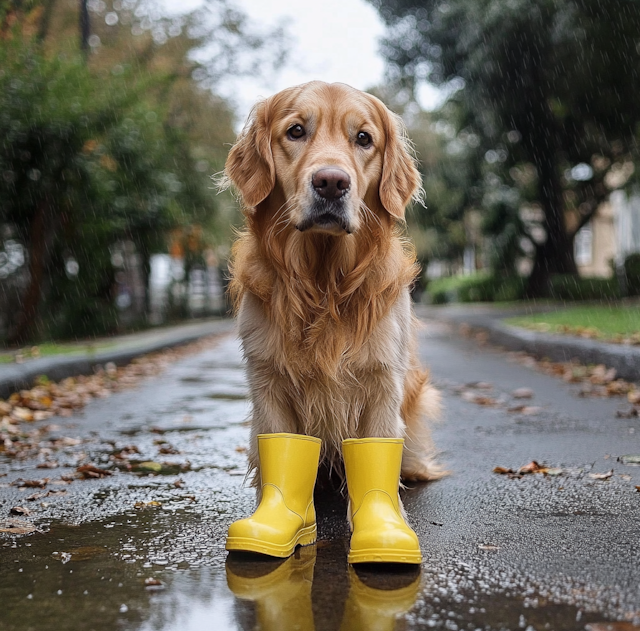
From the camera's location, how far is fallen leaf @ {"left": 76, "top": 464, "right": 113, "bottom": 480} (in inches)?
157

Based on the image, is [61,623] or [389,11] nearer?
[61,623]

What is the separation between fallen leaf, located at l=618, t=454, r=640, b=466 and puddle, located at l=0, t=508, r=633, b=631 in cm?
202

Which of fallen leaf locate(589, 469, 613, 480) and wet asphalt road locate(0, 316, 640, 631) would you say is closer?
wet asphalt road locate(0, 316, 640, 631)

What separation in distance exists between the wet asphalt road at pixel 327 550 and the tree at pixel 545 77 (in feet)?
37.1

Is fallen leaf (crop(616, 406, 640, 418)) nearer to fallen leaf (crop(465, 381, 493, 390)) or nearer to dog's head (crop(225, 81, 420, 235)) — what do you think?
fallen leaf (crop(465, 381, 493, 390))

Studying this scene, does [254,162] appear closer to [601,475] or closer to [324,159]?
[324,159]

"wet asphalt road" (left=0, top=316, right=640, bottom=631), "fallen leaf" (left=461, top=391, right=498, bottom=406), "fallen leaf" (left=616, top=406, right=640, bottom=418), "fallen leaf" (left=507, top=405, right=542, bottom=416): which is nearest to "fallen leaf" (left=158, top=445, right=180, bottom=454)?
"wet asphalt road" (left=0, top=316, right=640, bottom=631)

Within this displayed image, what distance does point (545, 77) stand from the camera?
16.8m

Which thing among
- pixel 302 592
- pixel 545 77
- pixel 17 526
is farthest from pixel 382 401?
pixel 545 77

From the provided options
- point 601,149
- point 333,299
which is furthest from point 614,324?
point 601,149

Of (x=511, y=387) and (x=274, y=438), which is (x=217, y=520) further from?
(x=511, y=387)

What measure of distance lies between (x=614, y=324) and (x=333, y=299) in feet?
30.8

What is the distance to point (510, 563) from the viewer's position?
2.47 metres

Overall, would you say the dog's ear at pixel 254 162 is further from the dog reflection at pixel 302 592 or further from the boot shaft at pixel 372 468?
the dog reflection at pixel 302 592
